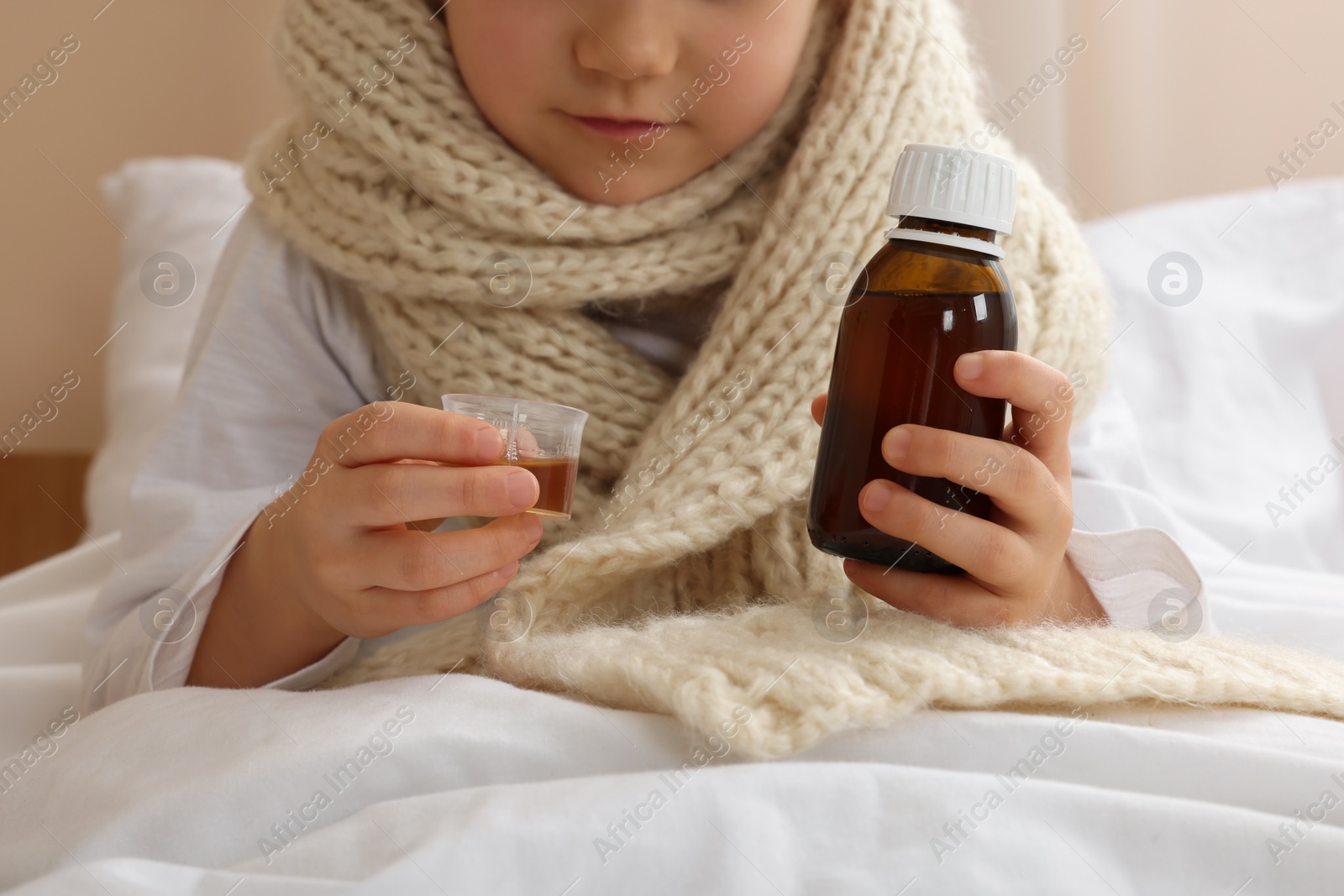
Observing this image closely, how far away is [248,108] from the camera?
1845 millimetres

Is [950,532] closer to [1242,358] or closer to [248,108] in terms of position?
[1242,358]

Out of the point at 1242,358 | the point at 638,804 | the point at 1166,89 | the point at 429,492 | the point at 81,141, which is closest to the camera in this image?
the point at 638,804

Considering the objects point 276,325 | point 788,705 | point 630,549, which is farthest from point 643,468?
point 276,325

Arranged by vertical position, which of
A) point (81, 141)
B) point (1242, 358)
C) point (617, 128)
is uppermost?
point (81, 141)

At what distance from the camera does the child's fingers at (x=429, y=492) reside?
52cm

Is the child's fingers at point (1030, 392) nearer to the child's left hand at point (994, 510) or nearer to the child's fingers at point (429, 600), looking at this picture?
the child's left hand at point (994, 510)

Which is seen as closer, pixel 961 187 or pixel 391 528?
pixel 961 187

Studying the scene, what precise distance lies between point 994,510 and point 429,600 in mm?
304

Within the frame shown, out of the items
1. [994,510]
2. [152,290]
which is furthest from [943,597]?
[152,290]

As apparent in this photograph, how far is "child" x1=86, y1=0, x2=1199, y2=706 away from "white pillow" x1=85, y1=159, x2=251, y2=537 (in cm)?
45

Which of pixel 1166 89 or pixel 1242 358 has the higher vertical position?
pixel 1166 89

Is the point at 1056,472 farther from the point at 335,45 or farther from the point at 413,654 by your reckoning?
the point at 335,45

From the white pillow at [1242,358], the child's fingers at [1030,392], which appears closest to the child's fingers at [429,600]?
the child's fingers at [1030,392]

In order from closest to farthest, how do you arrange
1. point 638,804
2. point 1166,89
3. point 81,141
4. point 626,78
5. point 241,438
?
1. point 638,804
2. point 626,78
3. point 241,438
4. point 1166,89
5. point 81,141
